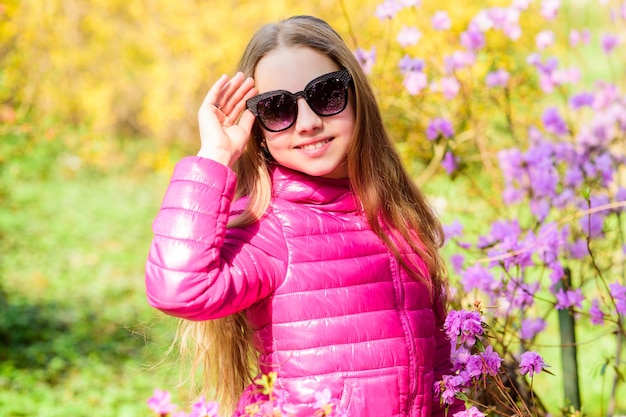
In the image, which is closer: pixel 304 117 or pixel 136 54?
pixel 304 117

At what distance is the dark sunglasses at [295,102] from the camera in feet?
5.83

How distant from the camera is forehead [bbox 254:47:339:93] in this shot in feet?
5.94

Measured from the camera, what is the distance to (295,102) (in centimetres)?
178

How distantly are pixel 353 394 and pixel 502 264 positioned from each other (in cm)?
65

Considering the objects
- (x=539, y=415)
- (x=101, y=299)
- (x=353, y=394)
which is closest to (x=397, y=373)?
(x=353, y=394)

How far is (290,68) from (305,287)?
0.51 meters

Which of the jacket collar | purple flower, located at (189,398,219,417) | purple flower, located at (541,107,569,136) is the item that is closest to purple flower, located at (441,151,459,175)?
purple flower, located at (541,107,569,136)

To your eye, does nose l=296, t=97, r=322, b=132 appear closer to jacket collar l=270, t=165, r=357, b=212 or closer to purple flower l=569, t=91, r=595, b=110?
jacket collar l=270, t=165, r=357, b=212

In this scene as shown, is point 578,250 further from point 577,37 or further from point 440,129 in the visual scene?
point 577,37

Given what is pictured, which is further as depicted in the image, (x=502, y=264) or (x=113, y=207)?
(x=113, y=207)

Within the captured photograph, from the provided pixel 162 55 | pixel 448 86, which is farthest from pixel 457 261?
pixel 162 55

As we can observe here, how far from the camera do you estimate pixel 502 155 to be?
295 cm

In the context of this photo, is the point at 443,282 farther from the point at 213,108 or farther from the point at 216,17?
the point at 216,17

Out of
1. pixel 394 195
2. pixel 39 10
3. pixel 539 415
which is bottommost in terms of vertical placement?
pixel 539 415
